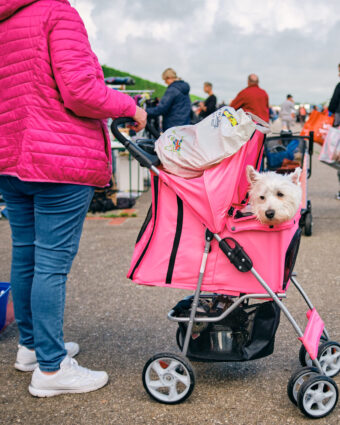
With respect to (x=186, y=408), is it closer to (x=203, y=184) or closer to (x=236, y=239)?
(x=236, y=239)

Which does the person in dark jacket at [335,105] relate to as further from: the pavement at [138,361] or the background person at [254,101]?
the pavement at [138,361]

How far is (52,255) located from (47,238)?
9 centimetres

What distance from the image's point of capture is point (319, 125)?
657cm

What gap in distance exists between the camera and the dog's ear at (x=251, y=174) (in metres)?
2.46

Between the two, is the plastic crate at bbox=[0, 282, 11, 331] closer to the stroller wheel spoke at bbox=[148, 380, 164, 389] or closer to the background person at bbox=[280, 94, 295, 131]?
the stroller wheel spoke at bbox=[148, 380, 164, 389]

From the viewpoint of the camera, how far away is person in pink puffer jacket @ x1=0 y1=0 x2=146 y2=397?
7.60ft

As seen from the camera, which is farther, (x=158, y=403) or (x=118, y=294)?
(x=118, y=294)

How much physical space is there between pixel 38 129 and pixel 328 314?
2339 mm

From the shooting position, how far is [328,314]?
356cm

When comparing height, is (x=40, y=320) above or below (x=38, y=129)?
below

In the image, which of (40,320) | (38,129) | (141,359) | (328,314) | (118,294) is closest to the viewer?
(38,129)

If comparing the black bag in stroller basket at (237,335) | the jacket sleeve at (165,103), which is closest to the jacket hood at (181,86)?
the jacket sleeve at (165,103)

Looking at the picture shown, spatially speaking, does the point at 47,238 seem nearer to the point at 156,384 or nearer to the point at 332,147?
the point at 156,384

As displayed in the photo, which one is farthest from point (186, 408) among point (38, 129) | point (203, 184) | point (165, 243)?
point (38, 129)
